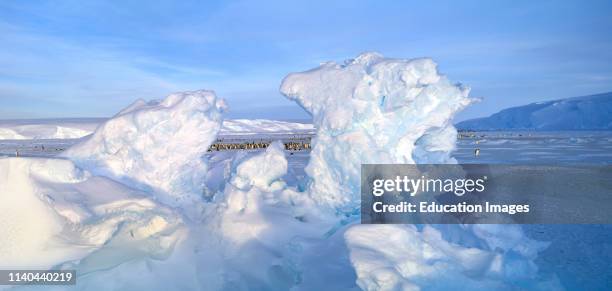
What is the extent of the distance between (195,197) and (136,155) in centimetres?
136

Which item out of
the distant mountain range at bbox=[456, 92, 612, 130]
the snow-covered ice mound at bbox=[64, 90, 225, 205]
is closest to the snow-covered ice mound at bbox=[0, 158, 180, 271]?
the snow-covered ice mound at bbox=[64, 90, 225, 205]

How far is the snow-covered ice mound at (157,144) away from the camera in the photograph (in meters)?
8.58

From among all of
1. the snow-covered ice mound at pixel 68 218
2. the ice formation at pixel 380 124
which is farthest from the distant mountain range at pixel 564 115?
the snow-covered ice mound at pixel 68 218

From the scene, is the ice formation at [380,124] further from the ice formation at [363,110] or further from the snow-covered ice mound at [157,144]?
the snow-covered ice mound at [157,144]

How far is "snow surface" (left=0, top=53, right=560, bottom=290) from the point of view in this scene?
20.3 feet

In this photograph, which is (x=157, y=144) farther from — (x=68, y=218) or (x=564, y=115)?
(x=564, y=115)

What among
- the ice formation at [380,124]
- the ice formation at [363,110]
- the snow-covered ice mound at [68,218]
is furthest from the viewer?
the ice formation at [363,110]

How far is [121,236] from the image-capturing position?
699 centimetres

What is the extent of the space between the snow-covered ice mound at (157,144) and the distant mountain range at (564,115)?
103m

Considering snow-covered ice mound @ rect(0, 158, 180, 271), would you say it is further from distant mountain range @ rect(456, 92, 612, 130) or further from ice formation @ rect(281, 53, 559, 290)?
distant mountain range @ rect(456, 92, 612, 130)

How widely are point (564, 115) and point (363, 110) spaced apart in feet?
379

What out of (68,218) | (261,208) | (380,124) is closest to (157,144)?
(261,208)

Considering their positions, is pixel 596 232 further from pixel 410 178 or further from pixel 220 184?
pixel 220 184

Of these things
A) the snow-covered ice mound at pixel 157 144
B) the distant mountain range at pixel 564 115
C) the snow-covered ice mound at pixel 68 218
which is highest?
the distant mountain range at pixel 564 115
